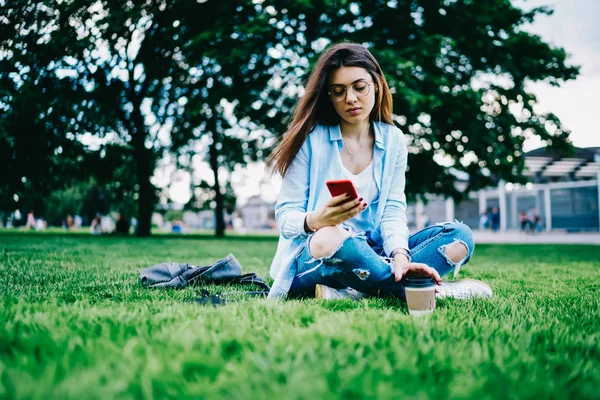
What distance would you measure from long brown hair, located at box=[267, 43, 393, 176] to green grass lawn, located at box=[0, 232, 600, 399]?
0.96 metres

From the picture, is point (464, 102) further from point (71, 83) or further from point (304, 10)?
point (71, 83)

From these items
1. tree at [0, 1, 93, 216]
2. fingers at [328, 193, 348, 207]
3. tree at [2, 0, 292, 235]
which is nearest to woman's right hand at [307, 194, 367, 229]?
fingers at [328, 193, 348, 207]

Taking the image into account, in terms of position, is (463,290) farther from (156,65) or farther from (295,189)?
(156,65)

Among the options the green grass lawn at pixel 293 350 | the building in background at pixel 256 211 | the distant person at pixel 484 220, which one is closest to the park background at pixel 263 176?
the green grass lawn at pixel 293 350

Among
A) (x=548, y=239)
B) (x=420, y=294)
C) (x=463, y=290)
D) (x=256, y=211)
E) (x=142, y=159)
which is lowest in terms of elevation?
(x=548, y=239)

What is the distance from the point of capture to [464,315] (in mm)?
2455

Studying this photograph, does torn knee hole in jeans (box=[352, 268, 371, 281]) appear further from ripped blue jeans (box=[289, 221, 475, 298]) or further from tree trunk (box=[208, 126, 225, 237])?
tree trunk (box=[208, 126, 225, 237])

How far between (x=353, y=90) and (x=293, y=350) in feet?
5.90

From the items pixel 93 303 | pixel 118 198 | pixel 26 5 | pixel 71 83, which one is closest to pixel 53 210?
pixel 118 198

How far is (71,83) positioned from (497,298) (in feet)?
54.4

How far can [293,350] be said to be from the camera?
1.67m

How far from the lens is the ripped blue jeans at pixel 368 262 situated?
8.98ft

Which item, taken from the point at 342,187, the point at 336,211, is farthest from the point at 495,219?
the point at 342,187

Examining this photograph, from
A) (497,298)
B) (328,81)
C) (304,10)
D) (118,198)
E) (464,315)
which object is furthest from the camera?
(118,198)
